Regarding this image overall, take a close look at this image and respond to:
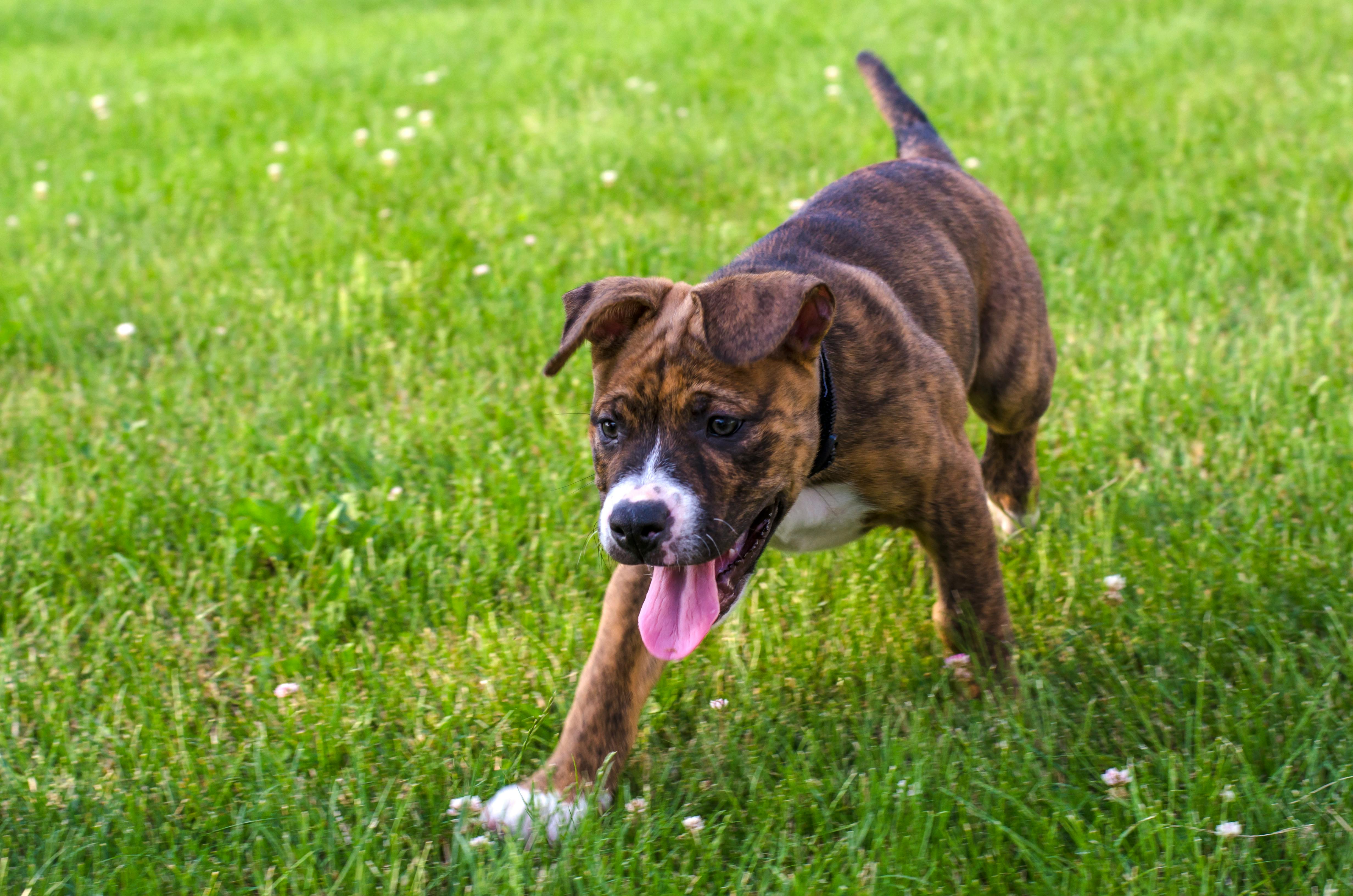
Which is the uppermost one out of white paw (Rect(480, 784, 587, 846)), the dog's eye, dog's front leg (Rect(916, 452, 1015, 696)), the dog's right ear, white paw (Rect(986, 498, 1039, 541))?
the dog's right ear

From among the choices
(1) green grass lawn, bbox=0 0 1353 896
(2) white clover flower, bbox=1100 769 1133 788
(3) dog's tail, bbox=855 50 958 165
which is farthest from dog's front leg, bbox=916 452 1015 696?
(3) dog's tail, bbox=855 50 958 165

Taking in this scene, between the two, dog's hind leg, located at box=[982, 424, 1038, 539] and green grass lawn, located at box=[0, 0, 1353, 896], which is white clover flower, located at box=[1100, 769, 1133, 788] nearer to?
green grass lawn, located at box=[0, 0, 1353, 896]

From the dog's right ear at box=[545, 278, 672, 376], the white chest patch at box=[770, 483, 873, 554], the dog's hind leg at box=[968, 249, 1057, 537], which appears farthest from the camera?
the dog's hind leg at box=[968, 249, 1057, 537]

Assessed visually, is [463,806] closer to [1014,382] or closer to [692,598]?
[692,598]

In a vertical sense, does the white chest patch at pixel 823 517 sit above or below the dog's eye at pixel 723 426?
below

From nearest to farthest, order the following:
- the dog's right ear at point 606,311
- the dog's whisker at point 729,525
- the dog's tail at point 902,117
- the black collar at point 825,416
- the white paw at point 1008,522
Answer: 1. the dog's whisker at point 729,525
2. the dog's right ear at point 606,311
3. the black collar at point 825,416
4. the white paw at point 1008,522
5. the dog's tail at point 902,117

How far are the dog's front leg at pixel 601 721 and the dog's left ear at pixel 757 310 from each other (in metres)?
0.64


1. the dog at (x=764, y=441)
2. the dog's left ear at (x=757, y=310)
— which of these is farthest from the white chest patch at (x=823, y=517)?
the dog's left ear at (x=757, y=310)

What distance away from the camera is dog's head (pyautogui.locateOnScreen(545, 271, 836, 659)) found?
8.89 ft

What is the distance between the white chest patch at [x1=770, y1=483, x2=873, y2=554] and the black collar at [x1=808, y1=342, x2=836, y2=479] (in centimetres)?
18

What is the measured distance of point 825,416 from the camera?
303cm

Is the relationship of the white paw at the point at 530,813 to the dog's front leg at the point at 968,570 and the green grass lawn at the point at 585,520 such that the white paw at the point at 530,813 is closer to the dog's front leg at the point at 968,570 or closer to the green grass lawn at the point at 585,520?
the green grass lawn at the point at 585,520

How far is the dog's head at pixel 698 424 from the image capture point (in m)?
2.71

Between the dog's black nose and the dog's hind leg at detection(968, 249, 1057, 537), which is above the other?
the dog's black nose
